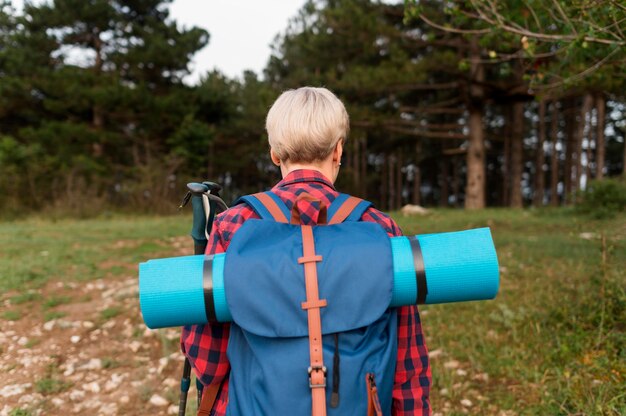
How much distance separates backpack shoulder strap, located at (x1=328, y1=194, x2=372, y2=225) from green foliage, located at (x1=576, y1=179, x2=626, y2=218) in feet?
39.4

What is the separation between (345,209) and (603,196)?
12934 millimetres

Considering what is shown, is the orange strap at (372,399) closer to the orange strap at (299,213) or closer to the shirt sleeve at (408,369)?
the shirt sleeve at (408,369)

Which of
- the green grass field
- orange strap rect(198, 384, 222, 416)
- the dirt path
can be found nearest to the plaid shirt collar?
orange strap rect(198, 384, 222, 416)

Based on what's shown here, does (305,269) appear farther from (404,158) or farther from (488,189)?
(488,189)

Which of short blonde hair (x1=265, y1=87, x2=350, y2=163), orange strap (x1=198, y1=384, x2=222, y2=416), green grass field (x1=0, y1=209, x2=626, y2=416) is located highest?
short blonde hair (x1=265, y1=87, x2=350, y2=163)

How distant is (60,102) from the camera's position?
18109mm

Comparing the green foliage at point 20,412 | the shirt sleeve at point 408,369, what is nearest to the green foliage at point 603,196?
the shirt sleeve at point 408,369

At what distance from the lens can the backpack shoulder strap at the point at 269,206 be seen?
1.26m

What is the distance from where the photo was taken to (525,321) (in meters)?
3.84

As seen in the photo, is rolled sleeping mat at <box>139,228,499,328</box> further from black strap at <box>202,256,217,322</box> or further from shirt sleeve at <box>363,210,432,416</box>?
shirt sleeve at <box>363,210,432,416</box>

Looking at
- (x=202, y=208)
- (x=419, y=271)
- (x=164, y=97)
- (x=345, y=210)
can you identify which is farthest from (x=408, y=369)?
(x=164, y=97)

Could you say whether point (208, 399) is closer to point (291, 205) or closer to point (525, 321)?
point (291, 205)

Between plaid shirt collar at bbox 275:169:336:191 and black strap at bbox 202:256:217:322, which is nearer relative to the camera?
black strap at bbox 202:256:217:322

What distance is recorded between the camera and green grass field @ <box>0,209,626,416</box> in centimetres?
282
